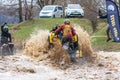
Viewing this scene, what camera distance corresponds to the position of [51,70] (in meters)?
18.5

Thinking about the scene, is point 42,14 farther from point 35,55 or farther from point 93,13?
point 35,55

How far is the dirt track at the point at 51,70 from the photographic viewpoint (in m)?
16.2

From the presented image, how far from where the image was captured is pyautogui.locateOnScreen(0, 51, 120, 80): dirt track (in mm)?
16250

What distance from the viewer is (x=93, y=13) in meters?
57.8

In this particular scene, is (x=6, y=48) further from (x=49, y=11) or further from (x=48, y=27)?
(x=49, y=11)

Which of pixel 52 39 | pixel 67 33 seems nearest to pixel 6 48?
pixel 52 39

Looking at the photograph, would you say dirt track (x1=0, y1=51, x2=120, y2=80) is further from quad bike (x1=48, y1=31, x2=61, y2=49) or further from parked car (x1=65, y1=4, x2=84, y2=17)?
parked car (x1=65, y1=4, x2=84, y2=17)

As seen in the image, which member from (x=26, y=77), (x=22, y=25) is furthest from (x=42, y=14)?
(x=26, y=77)

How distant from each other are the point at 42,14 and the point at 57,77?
3704 cm

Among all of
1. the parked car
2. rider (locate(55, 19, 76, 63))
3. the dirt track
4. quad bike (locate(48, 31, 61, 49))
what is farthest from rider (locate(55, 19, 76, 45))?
the parked car

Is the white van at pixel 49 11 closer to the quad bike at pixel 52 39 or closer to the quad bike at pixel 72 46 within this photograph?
the quad bike at pixel 52 39

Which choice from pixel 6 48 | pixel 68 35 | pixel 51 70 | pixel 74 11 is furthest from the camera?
pixel 74 11

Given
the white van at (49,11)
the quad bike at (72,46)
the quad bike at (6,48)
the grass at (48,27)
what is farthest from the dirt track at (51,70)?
the white van at (49,11)

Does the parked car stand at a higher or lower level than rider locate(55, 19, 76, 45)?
lower
